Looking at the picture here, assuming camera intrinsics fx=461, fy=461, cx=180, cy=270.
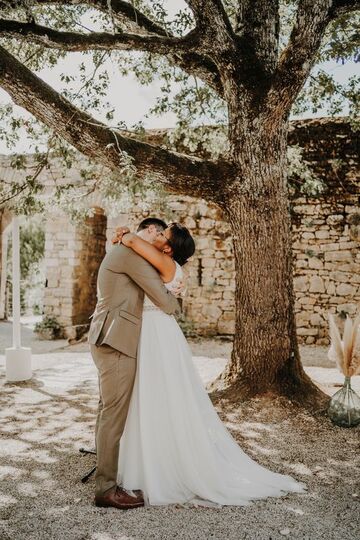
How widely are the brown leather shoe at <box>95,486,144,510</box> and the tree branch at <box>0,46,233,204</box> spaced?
9.06 feet

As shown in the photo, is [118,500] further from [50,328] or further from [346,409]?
[50,328]

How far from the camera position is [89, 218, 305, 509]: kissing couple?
8.92ft

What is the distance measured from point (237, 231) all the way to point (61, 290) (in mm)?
5986

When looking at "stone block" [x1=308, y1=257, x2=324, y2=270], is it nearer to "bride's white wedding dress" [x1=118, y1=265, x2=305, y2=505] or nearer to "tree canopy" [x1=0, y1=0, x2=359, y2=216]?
"tree canopy" [x1=0, y1=0, x2=359, y2=216]

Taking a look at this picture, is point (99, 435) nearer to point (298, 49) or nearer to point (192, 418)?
point (192, 418)

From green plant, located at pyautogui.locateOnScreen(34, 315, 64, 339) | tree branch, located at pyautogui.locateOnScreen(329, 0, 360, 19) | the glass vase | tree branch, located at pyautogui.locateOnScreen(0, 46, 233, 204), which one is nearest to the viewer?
tree branch, located at pyautogui.locateOnScreen(0, 46, 233, 204)

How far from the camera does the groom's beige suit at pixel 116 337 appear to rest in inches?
106

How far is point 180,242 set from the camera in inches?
121

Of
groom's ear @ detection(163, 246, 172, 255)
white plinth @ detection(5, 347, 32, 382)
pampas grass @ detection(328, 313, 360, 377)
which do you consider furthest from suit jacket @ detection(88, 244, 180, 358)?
white plinth @ detection(5, 347, 32, 382)

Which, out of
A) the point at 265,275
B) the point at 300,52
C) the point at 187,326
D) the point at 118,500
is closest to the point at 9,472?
the point at 118,500

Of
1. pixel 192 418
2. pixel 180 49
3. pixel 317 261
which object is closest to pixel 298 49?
pixel 180 49

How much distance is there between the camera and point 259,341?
4586 mm

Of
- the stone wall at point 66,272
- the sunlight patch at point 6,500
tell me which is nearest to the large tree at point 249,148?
the sunlight patch at point 6,500

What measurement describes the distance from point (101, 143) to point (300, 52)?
6.59ft
